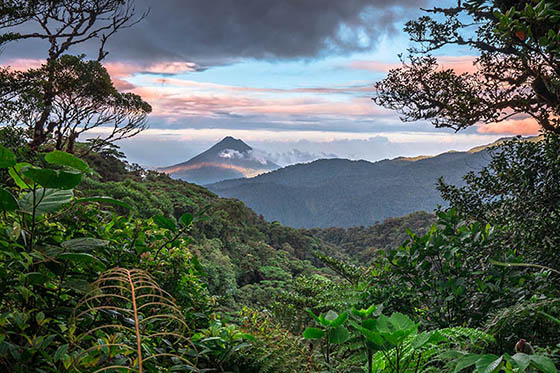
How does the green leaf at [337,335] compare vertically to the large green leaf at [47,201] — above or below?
below

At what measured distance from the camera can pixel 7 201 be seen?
0.69 metres

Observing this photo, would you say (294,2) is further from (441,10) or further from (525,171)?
(525,171)

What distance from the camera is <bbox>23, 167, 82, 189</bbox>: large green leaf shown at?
0.68 metres

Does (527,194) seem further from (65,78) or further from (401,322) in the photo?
(65,78)

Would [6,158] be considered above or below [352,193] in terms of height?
above

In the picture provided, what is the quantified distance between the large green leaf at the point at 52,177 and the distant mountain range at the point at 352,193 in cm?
6894

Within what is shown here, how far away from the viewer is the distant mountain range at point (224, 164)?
8256 cm

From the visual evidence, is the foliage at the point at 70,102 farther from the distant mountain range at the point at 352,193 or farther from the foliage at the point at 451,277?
the distant mountain range at the point at 352,193

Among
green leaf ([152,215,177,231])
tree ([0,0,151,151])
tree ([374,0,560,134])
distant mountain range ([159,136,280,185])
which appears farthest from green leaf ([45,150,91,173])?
distant mountain range ([159,136,280,185])

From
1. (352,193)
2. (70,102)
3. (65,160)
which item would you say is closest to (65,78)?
(70,102)

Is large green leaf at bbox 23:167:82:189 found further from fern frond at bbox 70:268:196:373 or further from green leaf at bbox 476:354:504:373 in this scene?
green leaf at bbox 476:354:504:373

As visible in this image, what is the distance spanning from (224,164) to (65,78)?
81.2 meters

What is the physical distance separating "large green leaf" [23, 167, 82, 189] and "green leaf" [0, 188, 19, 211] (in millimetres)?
49

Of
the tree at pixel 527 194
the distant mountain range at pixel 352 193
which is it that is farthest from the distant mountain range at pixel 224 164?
the tree at pixel 527 194
